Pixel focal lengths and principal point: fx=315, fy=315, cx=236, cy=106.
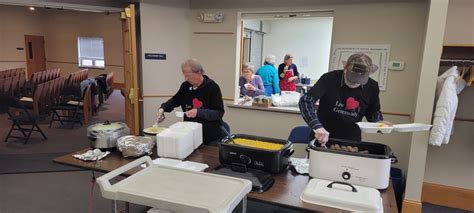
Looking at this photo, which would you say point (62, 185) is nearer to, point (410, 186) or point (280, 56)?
point (410, 186)

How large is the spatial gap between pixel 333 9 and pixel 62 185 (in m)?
3.62

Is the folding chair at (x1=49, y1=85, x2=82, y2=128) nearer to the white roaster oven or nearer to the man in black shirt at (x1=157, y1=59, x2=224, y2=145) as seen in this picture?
the man in black shirt at (x1=157, y1=59, x2=224, y2=145)

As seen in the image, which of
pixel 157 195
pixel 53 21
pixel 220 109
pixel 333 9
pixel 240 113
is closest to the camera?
pixel 157 195

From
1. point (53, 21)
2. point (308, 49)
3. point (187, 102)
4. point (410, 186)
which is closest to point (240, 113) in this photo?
point (187, 102)

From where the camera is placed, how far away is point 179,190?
42.6 inches

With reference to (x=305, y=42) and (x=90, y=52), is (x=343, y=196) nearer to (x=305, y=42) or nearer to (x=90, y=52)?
(x=305, y=42)

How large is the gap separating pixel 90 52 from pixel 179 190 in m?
11.2

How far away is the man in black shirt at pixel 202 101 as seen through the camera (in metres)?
2.51

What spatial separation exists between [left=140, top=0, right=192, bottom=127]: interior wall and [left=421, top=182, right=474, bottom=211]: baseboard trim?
3.17m

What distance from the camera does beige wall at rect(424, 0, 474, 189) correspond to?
3019 mm

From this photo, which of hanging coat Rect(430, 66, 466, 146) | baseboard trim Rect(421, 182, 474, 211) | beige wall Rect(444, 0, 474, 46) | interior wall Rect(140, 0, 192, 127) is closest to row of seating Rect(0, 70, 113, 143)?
interior wall Rect(140, 0, 192, 127)

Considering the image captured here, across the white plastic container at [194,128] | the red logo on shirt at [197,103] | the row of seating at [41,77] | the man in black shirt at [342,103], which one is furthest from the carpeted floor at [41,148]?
the man in black shirt at [342,103]

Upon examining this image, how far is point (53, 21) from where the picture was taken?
423 inches

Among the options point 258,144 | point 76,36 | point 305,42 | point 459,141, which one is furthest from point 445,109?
point 76,36
